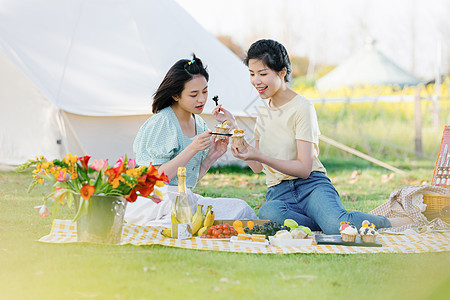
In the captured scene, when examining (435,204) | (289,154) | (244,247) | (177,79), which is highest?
(177,79)

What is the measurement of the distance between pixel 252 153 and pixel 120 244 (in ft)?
2.95

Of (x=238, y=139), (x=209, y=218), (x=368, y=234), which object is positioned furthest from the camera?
(x=209, y=218)

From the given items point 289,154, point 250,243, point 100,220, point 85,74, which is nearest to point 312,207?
point 289,154

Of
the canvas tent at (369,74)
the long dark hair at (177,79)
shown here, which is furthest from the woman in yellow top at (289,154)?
the canvas tent at (369,74)

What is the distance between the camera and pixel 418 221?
11.7 feet

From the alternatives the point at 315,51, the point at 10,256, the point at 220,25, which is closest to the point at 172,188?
the point at 10,256

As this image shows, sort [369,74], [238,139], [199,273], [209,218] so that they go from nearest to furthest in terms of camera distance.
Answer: [199,273]
[238,139]
[209,218]
[369,74]

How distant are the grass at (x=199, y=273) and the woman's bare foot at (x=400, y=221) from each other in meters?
0.66

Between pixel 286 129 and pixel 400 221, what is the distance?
94cm

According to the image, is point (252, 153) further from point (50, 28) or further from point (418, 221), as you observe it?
point (50, 28)

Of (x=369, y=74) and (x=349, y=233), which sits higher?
(x=369, y=74)

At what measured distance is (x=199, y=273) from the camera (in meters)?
2.39

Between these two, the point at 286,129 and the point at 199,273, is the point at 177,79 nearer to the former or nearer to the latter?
the point at 286,129

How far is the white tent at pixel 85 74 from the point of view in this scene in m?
6.14
